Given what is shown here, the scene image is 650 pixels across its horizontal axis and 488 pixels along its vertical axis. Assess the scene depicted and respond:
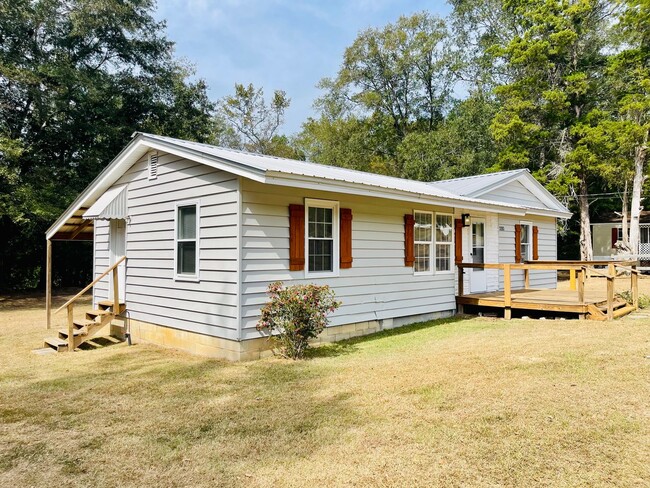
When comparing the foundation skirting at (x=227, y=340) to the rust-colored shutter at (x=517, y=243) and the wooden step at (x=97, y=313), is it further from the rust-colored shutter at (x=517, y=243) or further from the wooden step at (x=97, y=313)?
the rust-colored shutter at (x=517, y=243)

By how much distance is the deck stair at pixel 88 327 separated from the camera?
7914 mm

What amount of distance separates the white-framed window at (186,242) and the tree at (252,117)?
24.0 m

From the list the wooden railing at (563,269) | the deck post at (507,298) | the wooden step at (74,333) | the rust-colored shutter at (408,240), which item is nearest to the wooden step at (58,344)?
the wooden step at (74,333)

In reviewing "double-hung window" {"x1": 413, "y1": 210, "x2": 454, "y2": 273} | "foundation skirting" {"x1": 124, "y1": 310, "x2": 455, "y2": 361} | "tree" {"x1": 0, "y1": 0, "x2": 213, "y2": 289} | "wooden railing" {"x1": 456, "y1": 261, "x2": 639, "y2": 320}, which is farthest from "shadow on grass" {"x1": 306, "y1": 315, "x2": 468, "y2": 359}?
"tree" {"x1": 0, "y1": 0, "x2": 213, "y2": 289}

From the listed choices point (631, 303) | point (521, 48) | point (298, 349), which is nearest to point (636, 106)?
point (521, 48)

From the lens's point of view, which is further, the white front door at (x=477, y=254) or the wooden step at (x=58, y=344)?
the white front door at (x=477, y=254)

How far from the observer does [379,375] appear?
218 inches

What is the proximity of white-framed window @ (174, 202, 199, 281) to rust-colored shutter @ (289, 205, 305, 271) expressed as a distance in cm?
151

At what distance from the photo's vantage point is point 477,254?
1155 cm

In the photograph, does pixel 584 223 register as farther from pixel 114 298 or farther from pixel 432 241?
pixel 114 298

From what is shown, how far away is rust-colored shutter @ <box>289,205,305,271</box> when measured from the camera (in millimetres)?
7020

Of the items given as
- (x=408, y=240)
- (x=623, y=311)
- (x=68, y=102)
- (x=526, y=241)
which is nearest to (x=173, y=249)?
(x=408, y=240)

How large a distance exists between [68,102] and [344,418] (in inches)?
670

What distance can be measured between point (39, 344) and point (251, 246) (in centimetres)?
514
